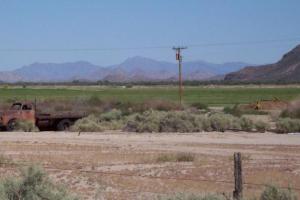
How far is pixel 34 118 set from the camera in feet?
154

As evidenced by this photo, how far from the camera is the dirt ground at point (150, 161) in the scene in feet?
65.6

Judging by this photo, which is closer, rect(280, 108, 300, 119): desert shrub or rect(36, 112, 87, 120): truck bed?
rect(36, 112, 87, 120): truck bed

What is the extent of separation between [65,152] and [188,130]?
18.0 meters

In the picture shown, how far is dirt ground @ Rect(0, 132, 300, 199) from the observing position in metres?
20.0

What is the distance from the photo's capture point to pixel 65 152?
3123cm

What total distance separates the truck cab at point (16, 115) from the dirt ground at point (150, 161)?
6.60 feet

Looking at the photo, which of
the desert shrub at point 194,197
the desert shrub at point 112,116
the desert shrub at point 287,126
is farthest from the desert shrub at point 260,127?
the desert shrub at point 194,197

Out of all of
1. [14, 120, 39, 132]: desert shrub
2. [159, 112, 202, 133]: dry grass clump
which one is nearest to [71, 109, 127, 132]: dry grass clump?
[14, 120, 39, 132]: desert shrub

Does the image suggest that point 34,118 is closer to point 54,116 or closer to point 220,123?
point 54,116

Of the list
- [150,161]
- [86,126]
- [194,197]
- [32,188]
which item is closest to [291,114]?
[86,126]

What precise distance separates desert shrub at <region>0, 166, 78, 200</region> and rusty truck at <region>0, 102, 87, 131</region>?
3376cm

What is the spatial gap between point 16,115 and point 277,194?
119ft

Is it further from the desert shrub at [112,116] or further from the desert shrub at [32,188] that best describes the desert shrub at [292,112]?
the desert shrub at [32,188]

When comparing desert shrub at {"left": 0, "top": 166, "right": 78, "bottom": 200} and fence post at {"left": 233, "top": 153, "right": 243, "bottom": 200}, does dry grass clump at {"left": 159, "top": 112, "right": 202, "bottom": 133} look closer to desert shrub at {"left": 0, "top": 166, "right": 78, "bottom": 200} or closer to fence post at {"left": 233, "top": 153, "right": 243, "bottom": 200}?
fence post at {"left": 233, "top": 153, "right": 243, "bottom": 200}
